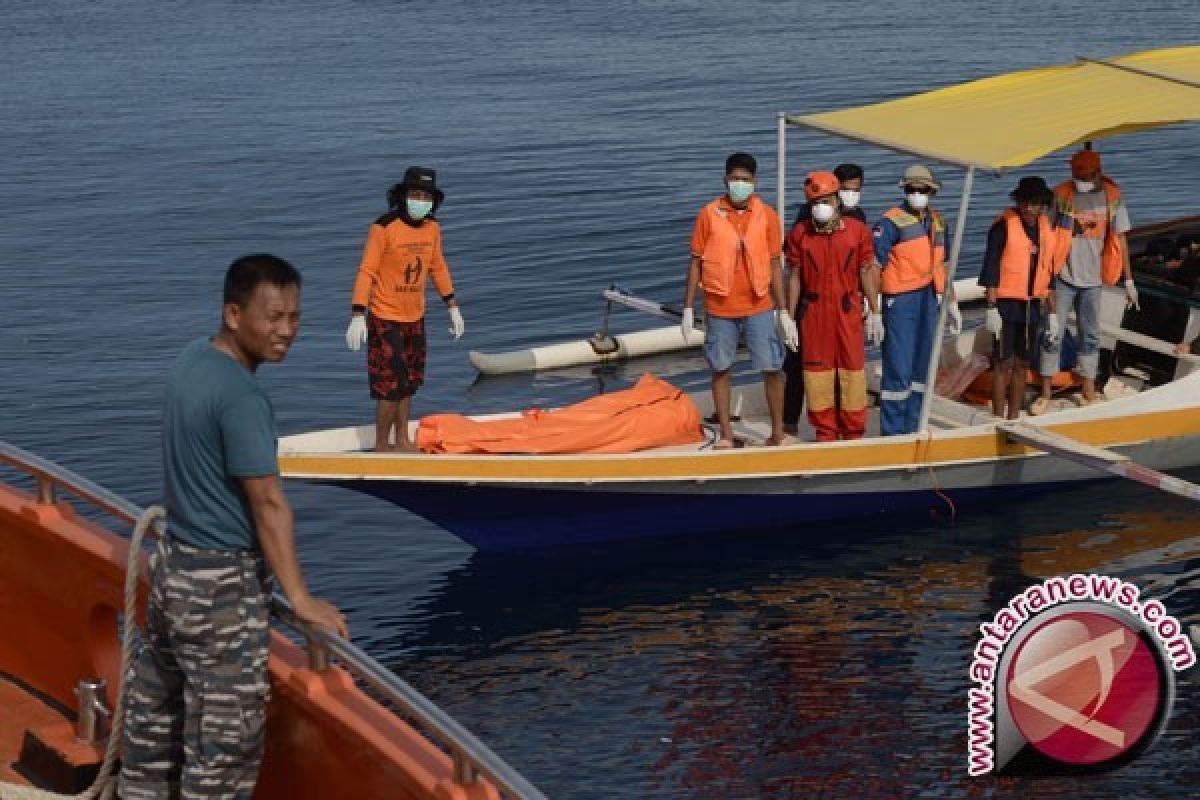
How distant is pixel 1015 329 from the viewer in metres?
15.0

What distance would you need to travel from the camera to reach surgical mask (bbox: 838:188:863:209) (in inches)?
568

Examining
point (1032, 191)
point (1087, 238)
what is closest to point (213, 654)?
point (1032, 191)

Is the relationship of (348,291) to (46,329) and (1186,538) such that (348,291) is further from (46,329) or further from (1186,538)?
(1186,538)

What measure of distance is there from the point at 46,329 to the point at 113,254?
3430 millimetres

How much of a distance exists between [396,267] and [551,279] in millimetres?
10286

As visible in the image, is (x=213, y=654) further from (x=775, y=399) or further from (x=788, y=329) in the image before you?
(x=775, y=399)

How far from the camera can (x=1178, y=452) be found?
15180 mm

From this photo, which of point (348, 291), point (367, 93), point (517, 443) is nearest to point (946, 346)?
point (517, 443)

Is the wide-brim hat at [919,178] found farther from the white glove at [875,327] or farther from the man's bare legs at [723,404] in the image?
the man's bare legs at [723,404]

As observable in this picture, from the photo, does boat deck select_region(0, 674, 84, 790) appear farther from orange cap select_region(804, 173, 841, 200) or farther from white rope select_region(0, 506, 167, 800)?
orange cap select_region(804, 173, 841, 200)

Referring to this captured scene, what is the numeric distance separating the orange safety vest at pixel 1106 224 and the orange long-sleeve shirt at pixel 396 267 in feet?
15.2

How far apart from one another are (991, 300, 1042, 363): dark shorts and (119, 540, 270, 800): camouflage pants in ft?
30.3

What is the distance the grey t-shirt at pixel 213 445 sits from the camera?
21.0 ft

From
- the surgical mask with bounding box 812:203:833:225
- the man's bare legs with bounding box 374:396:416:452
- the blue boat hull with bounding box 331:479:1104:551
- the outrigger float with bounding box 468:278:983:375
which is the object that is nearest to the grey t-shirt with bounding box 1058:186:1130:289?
the blue boat hull with bounding box 331:479:1104:551
